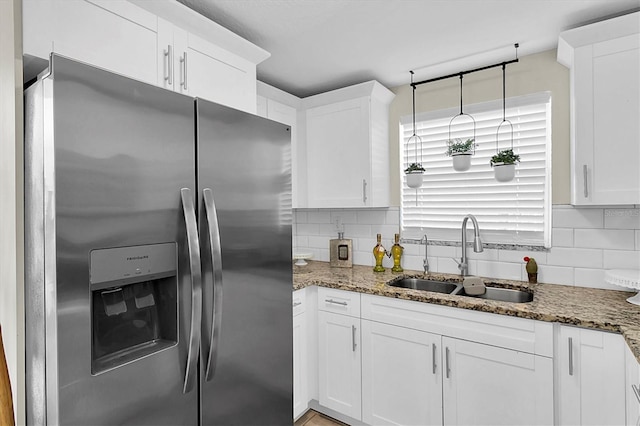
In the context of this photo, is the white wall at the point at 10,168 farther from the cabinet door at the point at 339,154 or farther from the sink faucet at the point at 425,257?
the sink faucet at the point at 425,257

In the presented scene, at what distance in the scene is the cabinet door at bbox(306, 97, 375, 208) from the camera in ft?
8.50

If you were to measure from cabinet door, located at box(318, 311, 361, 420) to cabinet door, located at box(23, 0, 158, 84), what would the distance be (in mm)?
1710

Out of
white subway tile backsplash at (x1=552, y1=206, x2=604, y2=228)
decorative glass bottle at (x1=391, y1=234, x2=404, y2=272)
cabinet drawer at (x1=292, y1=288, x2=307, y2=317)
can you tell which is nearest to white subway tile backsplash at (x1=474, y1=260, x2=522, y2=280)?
white subway tile backsplash at (x1=552, y1=206, x2=604, y2=228)

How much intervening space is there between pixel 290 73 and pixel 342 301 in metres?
1.61

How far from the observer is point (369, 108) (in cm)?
255

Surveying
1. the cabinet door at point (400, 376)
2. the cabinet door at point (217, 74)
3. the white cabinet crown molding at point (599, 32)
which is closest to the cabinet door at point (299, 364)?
the cabinet door at point (400, 376)

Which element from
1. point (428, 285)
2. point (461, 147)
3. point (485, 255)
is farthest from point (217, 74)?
point (485, 255)

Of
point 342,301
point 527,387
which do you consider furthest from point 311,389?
point 527,387

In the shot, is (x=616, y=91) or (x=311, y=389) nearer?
(x=616, y=91)

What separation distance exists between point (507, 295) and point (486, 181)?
2.55 feet

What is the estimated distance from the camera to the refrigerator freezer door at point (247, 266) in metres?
1.19

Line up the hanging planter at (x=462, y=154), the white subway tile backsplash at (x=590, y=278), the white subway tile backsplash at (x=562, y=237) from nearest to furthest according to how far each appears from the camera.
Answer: the white subway tile backsplash at (x=590, y=278) → the white subway tile backsplash at (x=562, y=237) → the hanging planter at (x=462, y=154)

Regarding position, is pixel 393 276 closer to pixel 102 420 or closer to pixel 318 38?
pixel 318 38

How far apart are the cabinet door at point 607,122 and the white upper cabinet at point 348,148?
1212 mm
